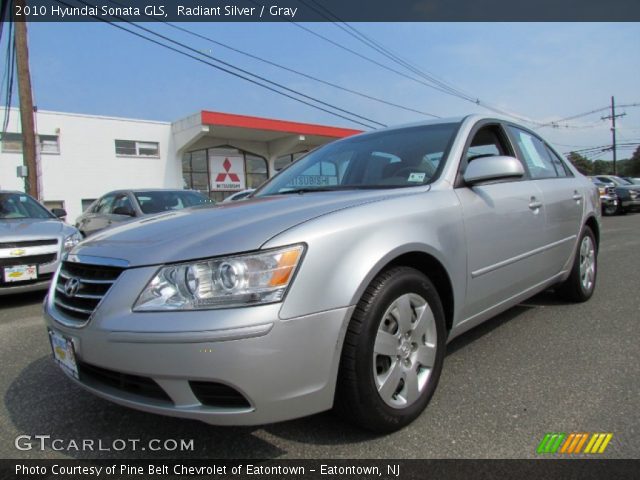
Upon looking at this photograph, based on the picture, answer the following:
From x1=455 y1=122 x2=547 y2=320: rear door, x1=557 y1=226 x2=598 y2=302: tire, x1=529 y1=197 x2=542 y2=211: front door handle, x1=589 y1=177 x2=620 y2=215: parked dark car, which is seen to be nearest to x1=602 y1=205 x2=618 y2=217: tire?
x1=589 y1=177 x2=620 y2=215: parked dark car

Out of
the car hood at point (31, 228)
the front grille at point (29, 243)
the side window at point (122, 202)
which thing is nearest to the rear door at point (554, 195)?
the front grille at point (29, 243)

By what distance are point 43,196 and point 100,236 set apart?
50.3 ft

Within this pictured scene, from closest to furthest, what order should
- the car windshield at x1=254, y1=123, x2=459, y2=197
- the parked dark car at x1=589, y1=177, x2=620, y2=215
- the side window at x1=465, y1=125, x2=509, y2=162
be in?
the car windshield at x1=254, y1=123, x2=459, y2=197, the side window at x1=465, y1=125, x2=509, y2=162, the parked dark car at x1=589, y1=177, x2=620, y2=215

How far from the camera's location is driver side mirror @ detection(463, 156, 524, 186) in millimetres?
2518

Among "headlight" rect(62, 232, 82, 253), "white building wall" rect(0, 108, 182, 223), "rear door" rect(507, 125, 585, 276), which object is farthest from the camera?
"white building wall" rect(0, 108, 182, 223)

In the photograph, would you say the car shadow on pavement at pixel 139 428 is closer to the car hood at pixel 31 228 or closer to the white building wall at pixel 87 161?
the car hood at pixel 31 228

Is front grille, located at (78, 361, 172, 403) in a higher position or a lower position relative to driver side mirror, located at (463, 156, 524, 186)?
lower

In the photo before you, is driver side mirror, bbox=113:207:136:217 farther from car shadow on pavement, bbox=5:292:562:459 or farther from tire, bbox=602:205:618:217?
tire, bbox=602:205:618:217

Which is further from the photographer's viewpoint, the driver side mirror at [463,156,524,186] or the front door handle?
the front door handle

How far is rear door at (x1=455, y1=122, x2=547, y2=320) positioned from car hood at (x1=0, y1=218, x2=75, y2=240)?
4.59 meters

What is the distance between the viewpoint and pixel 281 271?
1692mm

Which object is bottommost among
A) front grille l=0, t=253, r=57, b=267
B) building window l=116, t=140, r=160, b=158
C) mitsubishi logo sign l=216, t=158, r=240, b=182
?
front grille l=0, t=253, r=57, b=267

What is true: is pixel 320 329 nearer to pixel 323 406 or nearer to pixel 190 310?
pixel 323 406
